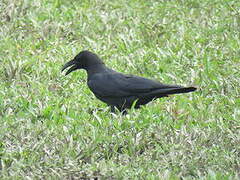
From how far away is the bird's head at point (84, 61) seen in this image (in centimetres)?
884

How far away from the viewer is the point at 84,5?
39.7 ft

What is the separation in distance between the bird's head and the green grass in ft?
0.94

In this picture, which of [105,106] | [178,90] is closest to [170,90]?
[178,90]

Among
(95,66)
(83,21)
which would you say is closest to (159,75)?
Result: (95,66)

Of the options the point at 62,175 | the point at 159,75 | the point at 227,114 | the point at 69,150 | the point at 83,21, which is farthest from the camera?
the point at 83,21

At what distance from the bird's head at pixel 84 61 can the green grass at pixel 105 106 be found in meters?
0.29

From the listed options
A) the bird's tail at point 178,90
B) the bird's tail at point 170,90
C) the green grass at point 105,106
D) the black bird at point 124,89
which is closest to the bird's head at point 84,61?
the black bird at point 124,89

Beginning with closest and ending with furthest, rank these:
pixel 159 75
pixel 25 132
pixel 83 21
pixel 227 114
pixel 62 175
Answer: pixel 62 175
pixel 25 132
pixel 227 114
pixel 159 75
pixel 83 21

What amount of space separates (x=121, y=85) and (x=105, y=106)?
0.51m

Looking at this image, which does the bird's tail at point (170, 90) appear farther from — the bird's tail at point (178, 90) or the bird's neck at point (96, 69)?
the bird's neck at point (96, 69)

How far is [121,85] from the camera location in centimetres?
837

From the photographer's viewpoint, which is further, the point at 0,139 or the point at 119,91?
the point at 119,91

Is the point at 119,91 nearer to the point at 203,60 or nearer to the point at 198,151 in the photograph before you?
the point at 198,151

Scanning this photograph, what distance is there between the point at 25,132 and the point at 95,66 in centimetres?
163
